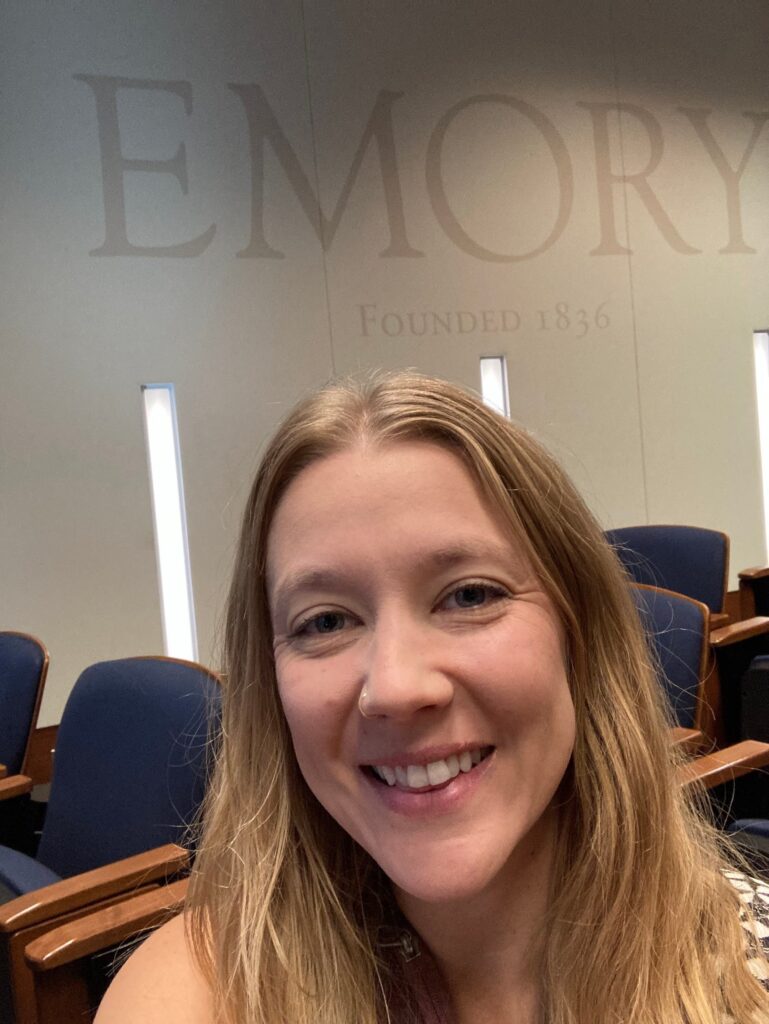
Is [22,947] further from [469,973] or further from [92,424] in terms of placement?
[92,424]

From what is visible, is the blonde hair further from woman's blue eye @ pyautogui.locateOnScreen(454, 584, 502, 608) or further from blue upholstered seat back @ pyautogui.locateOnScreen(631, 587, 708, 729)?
blue upholstered seat back @ pyautogui.locateOnScreen(631, 587, 708, 729)

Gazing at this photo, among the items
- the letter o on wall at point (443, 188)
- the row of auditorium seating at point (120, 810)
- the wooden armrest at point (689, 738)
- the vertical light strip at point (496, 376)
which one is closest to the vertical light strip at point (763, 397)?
the letter o on wall at point (443, 188)

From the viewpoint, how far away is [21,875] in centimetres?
189

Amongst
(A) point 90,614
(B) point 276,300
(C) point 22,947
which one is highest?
(B) point 276,300

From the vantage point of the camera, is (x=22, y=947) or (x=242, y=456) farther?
(x=242, y=456)

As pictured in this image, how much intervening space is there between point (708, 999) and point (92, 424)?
3369 millimetres

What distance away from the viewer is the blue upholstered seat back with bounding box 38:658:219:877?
6.43 ft

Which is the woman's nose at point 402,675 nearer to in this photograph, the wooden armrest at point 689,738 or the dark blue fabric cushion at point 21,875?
the dark blue fabric cushion at point 21,875

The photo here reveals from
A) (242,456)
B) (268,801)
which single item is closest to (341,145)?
(242,456)

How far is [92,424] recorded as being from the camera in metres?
3.81

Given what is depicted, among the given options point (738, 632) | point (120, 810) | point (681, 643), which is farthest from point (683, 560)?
point (120, 810)

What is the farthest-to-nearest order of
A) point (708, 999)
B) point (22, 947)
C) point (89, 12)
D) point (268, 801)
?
point (89, 12) < point (22, 947) < point (268, 801) < point (708, 999)

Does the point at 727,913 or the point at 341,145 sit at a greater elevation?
the point at 341,145

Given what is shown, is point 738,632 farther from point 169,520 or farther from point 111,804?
point 169,520
